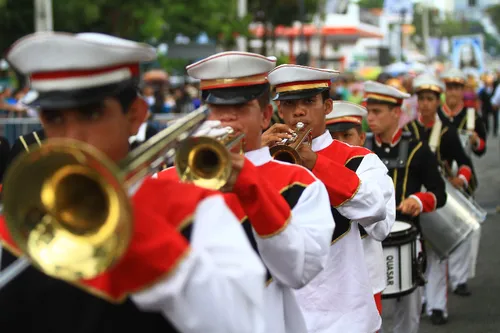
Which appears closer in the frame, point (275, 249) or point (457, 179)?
point (275, 249)

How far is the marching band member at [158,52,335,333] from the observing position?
327 cm

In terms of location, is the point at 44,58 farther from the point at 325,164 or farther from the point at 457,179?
the point at 457,179

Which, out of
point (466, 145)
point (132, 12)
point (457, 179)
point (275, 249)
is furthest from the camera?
point (132, 12)

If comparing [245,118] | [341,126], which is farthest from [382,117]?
[245,118]

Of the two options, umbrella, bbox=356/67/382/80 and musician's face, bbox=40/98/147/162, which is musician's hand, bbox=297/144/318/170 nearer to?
musician's face, bbox=40/98/147/162

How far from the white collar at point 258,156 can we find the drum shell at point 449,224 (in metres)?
4.28

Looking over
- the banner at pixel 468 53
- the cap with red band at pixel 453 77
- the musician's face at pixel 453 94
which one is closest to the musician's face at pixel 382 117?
the musician's face at pixel 453 94

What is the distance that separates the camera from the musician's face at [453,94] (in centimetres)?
1065

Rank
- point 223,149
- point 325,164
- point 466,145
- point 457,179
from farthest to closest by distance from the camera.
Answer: point 466,145 < point 457,179 < point 325,164 < point 223,149

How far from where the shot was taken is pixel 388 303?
8617mm

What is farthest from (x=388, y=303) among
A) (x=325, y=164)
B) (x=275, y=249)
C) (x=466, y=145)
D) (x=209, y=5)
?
(x=209, y=5)

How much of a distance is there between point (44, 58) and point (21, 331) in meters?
0.76

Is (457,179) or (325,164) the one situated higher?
(325,164)

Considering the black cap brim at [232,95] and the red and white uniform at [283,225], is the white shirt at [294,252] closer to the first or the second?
the red and white uniform at [283,225]
